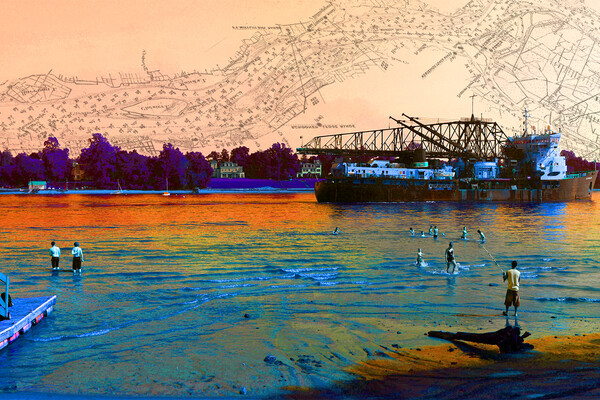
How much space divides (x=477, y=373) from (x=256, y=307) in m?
9.69

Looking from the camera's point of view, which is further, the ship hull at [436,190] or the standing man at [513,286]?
the ship hull at [436,190]

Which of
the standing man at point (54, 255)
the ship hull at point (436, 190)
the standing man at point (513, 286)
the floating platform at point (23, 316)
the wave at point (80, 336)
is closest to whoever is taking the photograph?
the floating platform at point (23, 316)

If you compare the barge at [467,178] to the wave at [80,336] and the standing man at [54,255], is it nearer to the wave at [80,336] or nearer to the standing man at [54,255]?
the standing man at [54,255]

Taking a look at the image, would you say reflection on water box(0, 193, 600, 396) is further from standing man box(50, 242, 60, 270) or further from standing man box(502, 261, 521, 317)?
standing man box(50, 242, 60, 270)

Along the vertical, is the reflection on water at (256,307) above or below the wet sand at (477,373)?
below

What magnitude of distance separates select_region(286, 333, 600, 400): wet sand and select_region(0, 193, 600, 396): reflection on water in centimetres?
76

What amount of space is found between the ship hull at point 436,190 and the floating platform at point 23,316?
100402 millimetres

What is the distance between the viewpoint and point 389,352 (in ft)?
49.2

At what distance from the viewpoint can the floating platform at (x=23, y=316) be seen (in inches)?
610

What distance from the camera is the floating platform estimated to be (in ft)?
50.9

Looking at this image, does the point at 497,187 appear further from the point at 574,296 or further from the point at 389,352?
the point at 389,352

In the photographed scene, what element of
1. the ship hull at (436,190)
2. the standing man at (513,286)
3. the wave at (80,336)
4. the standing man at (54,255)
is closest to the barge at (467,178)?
the ship hull at (436,190)

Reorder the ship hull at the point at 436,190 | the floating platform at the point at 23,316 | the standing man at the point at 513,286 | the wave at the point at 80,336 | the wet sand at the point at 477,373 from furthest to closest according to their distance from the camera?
the ship hull at the point at 436,190 < the standing man at the point at 513,286 < the wave at the point at 80,336 < the floating platform at the point at 23,316 < the wet sand at the point at 477,373

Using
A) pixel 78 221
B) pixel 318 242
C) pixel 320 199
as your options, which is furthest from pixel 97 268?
pixel 320 199
